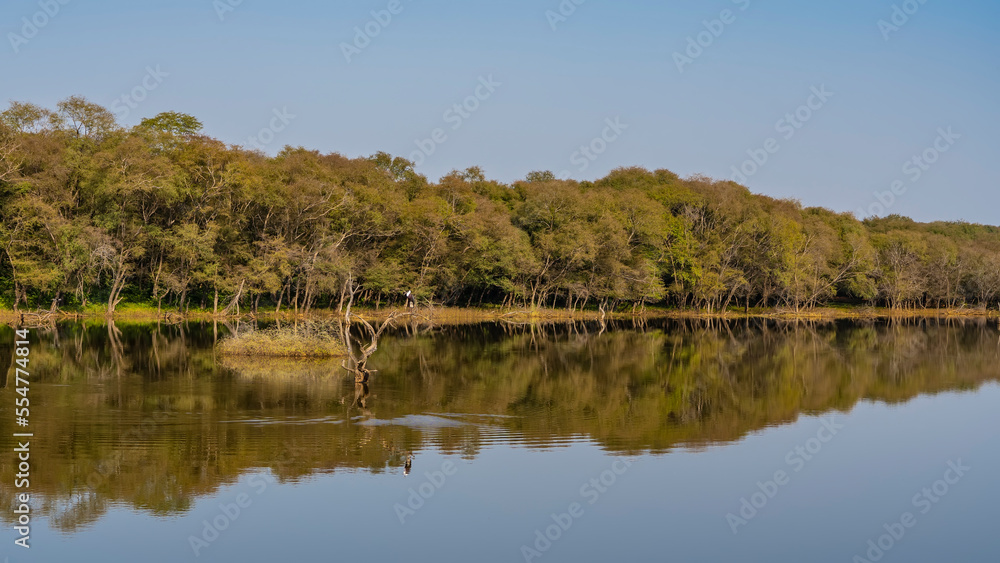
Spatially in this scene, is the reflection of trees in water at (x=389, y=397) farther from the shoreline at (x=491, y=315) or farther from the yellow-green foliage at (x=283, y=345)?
the shoreline at (x=491, y=315)

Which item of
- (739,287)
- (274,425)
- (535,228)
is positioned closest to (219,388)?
(274,425)

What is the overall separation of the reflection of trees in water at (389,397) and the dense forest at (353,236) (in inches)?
329

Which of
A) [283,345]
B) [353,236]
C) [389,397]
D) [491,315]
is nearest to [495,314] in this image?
[491,315]

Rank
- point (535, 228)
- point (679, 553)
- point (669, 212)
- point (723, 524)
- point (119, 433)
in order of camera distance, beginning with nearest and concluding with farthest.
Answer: point (679, 553) < point (723, 524) < point (119, 433) < point (535, 228) < point (669, 212)

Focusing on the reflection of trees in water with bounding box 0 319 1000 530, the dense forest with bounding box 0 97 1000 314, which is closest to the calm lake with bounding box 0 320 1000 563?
the reflection of trees in water with bounding box 0 319 1000 530

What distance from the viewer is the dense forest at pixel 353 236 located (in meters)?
53.0

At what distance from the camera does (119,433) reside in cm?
2012

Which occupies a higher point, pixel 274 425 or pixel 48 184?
pixel 48 184

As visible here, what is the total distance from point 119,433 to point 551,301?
63875 mm

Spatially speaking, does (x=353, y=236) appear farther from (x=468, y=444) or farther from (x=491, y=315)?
(x=468, y=444)

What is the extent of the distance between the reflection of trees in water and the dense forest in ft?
27.4

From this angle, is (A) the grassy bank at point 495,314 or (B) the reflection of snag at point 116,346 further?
(A) the grassy bank at point 495,314

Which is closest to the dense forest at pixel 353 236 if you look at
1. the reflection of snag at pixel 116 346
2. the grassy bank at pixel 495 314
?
the grassy bank at pixel 495 314

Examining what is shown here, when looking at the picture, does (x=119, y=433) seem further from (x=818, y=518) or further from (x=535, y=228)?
(x=535, y=228)
